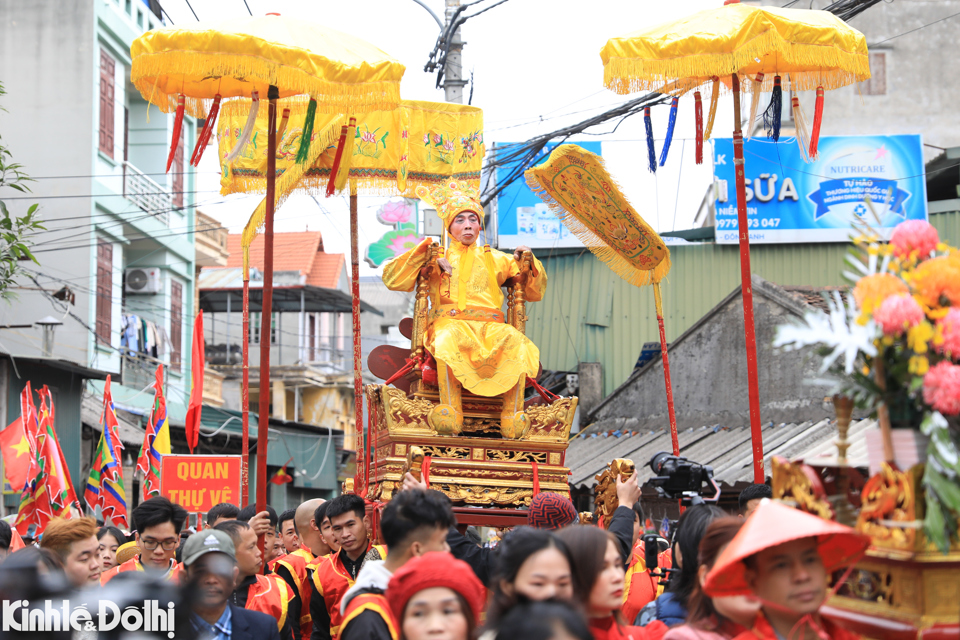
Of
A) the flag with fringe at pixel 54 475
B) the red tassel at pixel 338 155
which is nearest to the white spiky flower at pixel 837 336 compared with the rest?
the red tassel at pixel 338 155

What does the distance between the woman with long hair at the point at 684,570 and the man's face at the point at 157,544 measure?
2.78 m

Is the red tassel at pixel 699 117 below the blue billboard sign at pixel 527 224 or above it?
below

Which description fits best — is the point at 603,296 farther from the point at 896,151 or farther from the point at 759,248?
the point at 896,151

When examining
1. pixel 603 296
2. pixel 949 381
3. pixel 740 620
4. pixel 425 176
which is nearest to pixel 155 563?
pixel 740 620

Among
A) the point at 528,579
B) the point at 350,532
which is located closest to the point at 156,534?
the point at 350,532

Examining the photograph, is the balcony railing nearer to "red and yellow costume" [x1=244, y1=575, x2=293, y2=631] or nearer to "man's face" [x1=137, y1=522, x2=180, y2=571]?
"man's face" [x1=137, y1=522, x2=180, y2=571]

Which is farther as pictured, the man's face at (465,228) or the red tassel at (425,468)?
the man's face at (465,228)

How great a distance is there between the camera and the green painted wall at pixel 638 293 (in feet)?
56.3

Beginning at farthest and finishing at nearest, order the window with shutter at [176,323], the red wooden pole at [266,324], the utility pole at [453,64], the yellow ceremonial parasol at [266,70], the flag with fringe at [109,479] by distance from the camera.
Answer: the window with shutter at [176,323]
the utility pole at [453,64]
the flag with fringe at [109,479]
the yellow ceremonial parasol at [266,70]
the red wooden pole at [266,324]

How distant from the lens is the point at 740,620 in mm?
3117

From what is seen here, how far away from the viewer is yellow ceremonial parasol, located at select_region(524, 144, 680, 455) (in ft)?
27.9

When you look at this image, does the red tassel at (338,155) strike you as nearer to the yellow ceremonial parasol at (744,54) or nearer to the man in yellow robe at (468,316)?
the man in yellow robe at (468,316)

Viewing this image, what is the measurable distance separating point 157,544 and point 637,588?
2.51 metres

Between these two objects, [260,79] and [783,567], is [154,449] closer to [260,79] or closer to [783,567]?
[260,79]
